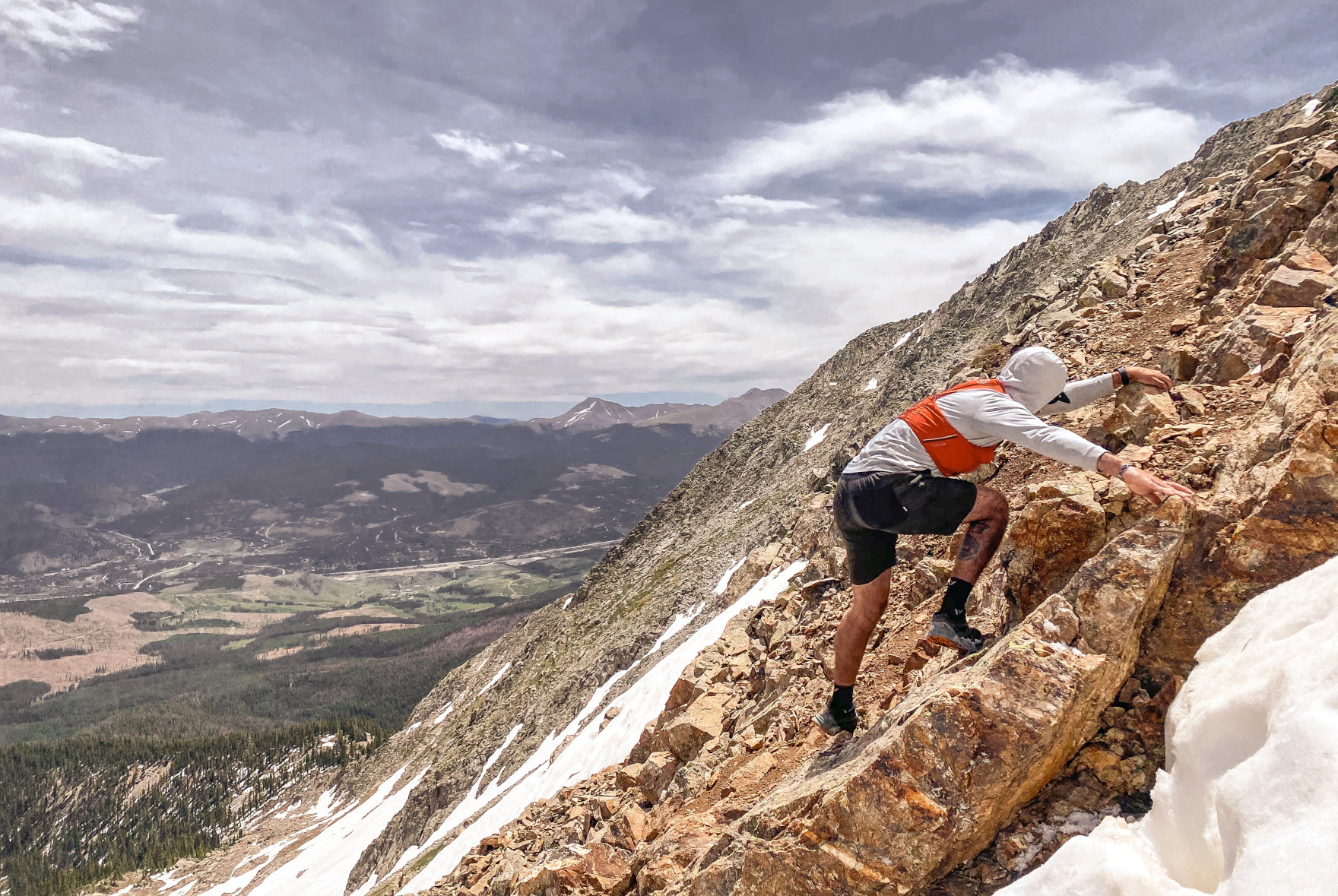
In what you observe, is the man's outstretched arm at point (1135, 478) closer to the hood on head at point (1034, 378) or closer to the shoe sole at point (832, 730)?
the hood on head at point (1034, 378)

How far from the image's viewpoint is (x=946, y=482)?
7102 mm

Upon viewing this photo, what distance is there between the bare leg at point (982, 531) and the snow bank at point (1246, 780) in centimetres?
234

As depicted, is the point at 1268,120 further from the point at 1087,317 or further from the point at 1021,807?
the point at 1021,807

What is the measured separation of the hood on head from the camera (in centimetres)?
696

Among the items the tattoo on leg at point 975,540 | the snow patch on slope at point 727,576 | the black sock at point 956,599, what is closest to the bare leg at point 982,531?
the tattoo on leg at point 975,540

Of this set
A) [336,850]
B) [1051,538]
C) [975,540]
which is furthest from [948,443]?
[336,850]

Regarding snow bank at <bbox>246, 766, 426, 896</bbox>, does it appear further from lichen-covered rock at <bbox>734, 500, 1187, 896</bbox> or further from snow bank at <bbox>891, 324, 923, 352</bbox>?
snow bank at <bbox>891, 324, 923, 352</bbox>

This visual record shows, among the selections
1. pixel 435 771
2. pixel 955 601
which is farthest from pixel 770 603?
pixel 435 771

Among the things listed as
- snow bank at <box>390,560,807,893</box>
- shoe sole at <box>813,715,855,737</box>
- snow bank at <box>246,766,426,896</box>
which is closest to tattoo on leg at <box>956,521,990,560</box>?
shoe sole at <box>813,715,855,737</box>

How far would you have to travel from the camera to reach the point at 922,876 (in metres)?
5.38

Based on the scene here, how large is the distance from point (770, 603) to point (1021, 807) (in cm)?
1137

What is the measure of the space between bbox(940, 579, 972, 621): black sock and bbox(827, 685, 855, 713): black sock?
1578mm

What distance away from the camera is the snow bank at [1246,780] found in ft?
11.4

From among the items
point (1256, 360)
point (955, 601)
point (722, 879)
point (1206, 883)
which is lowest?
point (722, 879)
